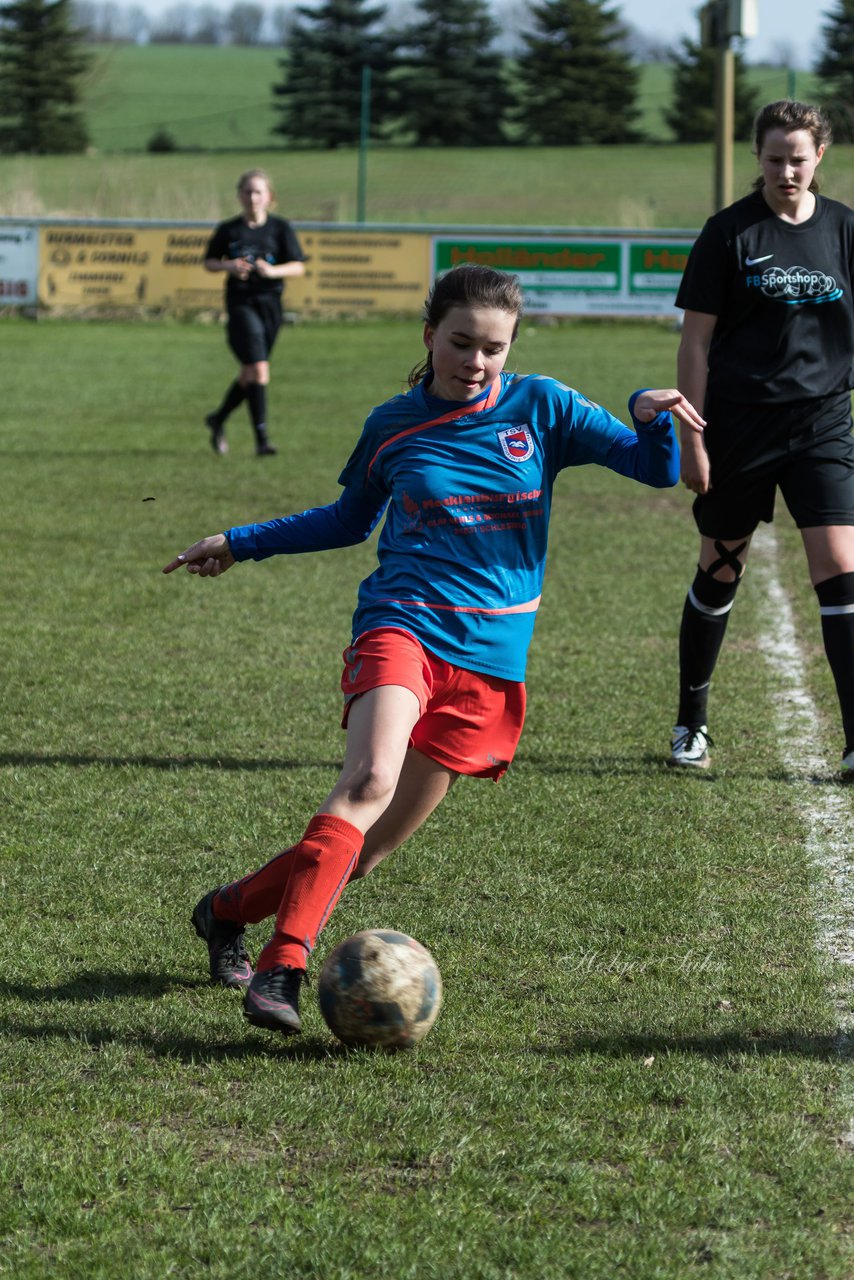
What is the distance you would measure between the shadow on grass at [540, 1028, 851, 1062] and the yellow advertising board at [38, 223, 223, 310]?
23.5 m

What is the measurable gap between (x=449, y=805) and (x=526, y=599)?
61.6 inches

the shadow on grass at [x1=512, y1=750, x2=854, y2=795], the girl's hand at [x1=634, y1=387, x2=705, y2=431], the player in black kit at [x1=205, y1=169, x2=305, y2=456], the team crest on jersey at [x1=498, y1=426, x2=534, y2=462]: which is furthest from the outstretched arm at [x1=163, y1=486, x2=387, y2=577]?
the player in black kit at [x1=205, y1=169, x2=305, y2=456]

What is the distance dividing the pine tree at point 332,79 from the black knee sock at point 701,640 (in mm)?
47437

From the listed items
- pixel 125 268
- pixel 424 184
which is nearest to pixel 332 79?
pixel 424 184

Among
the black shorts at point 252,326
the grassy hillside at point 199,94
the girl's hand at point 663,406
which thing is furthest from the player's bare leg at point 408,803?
the grassy hillside at point 199,94

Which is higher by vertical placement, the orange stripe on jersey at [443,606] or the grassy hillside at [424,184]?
the grassy hillside at [424,184]

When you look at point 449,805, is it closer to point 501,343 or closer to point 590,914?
point 590,914

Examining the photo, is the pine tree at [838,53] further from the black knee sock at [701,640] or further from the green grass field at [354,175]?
the black knee sock at [701,640]

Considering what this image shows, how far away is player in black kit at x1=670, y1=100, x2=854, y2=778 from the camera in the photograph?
5039 millimetres

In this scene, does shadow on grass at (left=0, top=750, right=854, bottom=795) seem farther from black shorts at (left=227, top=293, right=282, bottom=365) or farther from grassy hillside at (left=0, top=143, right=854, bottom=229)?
grassy hillside at (left=0, top=143, right=854, bottom=229)

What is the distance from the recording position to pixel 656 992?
3654 millimetres

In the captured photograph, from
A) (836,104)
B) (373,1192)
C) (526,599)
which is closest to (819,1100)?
(373,1192)

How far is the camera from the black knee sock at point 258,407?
Result: 12.4m

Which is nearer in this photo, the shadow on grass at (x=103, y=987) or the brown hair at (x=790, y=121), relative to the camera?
the shadow on grass at (x=103, y=987)
